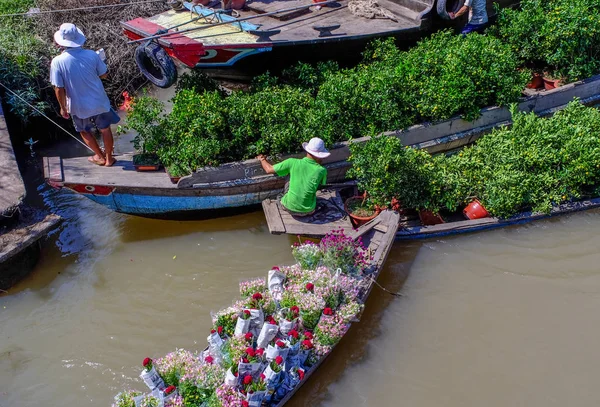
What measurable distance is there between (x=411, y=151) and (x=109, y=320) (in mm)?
3999

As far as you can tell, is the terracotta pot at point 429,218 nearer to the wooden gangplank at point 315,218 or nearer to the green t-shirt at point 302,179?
the wooden gangplank at point 315,218

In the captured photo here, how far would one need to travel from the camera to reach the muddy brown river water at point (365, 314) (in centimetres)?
509

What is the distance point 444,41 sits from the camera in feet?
25.5

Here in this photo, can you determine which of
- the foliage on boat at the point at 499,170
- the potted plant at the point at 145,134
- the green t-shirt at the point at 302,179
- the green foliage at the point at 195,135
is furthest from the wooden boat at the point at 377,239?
the potted plant at the point at 145,134

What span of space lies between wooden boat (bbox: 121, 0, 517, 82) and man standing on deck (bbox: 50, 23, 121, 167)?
821 mm

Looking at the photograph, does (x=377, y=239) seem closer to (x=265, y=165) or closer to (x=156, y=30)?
(x=265, y=165)

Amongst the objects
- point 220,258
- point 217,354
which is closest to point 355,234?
point 220,258

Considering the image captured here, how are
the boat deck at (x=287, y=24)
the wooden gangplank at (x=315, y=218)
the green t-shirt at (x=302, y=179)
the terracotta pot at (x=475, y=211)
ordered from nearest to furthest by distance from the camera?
the green t-shirt at (x=302, y=179)
the wooden gangplank at (x=315, y=218)
the terracotta pot at (x=475, y=211)
the boat deck at (x=287, y=24)

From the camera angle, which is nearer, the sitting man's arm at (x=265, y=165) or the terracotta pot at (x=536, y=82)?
the sitting man's arm at (x=265, y=165)

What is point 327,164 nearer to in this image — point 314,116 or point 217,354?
point 314,116

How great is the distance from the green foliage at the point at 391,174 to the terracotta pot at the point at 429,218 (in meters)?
0.09

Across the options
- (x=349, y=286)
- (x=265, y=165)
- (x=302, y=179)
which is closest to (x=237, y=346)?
(x=349, y=286)

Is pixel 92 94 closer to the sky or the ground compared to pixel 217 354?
closer to the sky

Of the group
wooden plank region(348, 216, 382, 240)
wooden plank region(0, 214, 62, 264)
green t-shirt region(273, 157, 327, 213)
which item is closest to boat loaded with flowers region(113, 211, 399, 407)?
wooden plank region(348, 216, 382, 240)
